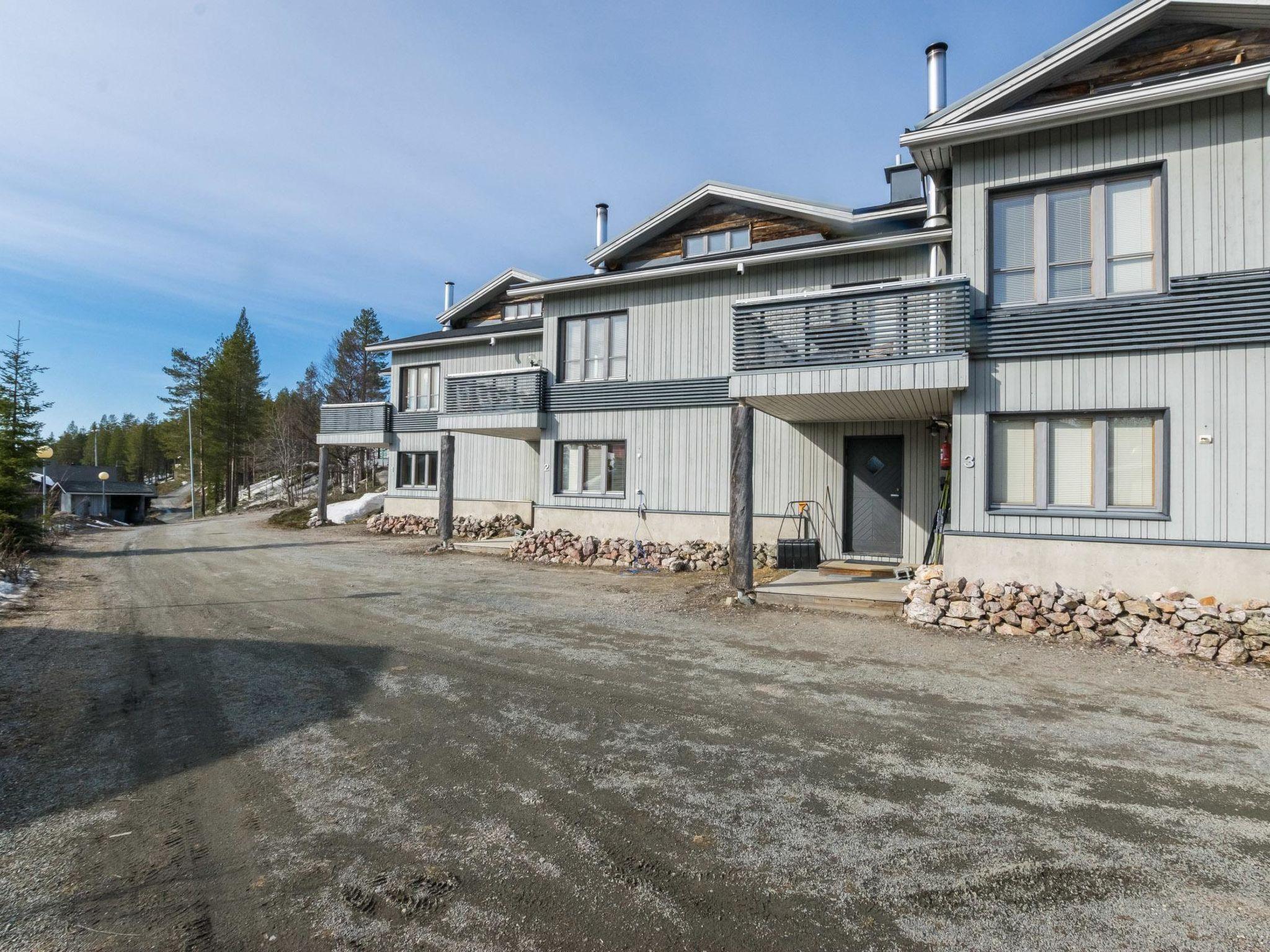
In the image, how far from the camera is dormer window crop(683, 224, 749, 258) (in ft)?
51.2

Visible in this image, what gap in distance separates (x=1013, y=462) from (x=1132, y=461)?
4.37 ft

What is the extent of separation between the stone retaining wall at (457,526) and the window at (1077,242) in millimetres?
15044

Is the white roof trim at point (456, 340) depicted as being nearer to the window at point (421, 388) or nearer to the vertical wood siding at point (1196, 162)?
the window at point (421, 388)

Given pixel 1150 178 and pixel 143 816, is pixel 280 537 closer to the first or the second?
pixel 143 816

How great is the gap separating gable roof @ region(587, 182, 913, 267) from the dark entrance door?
16.0 ft

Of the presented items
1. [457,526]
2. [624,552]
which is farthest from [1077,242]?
[457,526]

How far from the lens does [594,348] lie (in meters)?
16.2

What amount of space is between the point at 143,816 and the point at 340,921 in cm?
170

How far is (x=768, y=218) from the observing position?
15375 mm

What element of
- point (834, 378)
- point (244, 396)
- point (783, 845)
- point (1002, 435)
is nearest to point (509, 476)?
point (834, 378)

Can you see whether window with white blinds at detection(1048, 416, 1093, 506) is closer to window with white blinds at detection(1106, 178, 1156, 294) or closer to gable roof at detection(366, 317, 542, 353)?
window with white blinds at detection(1106, 178, 1156, 294)

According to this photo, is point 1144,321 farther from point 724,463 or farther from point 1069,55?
point 724,463

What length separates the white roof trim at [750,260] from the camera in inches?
462

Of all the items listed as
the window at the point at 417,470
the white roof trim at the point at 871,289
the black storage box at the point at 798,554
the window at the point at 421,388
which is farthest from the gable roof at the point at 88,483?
the white roof trim at the point at 871,289
